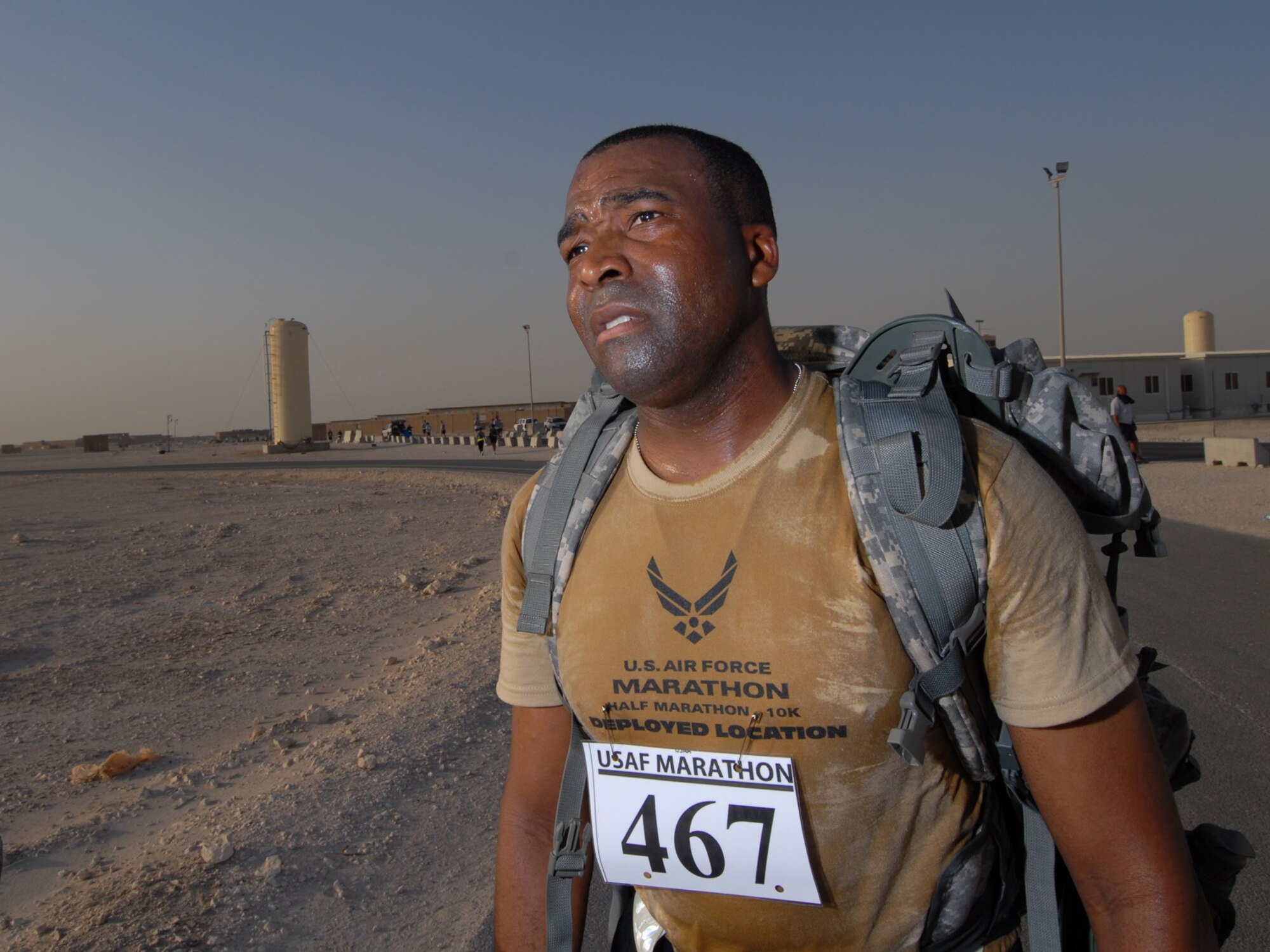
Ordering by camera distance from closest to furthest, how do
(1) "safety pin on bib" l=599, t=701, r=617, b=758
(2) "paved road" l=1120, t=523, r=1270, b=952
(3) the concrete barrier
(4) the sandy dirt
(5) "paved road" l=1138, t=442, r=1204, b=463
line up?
(1) "safety pin on bib" l=599, t=701, r=617, b=758, (4) the sandy dirt, (2) "paved road" l=1120, t=523, r=1270, b=952, (3) the concrete barrier, (5) "paved road" l=1138, t=442, r=1204, b=463

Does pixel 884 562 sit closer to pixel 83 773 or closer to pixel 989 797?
pixel 989 797

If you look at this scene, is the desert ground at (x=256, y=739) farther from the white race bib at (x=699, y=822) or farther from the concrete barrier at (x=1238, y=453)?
the concrete barrier at (x=1238, y=453)

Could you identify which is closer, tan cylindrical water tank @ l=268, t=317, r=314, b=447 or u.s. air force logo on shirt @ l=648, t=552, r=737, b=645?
u.s. air force logo on shirt @ l=648, t=552, r=737, b=645

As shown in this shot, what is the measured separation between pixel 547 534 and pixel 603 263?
518 millimetres

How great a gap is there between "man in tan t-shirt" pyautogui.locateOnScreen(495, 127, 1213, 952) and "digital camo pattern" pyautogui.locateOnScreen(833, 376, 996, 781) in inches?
1.3

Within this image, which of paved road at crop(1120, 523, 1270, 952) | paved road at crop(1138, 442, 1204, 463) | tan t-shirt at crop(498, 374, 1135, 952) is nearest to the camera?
tan t-shirt at crop(498, 374, 1135, 952)

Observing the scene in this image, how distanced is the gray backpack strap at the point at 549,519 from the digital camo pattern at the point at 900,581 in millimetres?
516

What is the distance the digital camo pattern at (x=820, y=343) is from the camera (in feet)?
6.49

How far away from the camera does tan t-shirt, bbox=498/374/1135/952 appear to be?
1.30m

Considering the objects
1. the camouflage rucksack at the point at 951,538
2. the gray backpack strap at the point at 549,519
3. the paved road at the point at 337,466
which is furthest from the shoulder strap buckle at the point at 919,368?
the paved road at the point at 337,466

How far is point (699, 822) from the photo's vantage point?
1.58 m

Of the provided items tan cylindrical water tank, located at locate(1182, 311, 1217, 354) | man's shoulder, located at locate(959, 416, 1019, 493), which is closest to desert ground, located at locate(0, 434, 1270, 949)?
man's shoulder, located at locate(959, 416, 1019, 493)

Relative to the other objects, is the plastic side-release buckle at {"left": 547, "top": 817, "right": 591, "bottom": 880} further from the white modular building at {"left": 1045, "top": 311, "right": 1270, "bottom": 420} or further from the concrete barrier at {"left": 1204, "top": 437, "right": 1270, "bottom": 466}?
the white modular building at {"left": 1045, "top": 311, "right": 1270, "bottom": 420}

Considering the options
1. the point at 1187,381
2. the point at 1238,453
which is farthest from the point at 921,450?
the point at 1187,381
